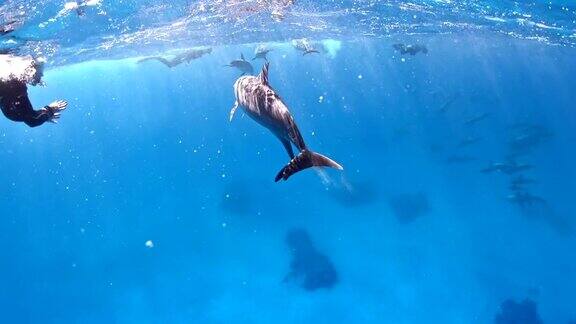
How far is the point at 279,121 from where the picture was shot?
4.34 m

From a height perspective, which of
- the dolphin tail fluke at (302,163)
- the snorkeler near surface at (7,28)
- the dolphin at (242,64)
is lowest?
the dolphin at (242,64)

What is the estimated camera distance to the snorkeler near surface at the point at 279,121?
417 cm

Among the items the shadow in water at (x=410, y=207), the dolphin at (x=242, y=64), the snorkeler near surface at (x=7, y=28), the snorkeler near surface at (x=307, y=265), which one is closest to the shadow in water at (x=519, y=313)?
the shadow in water at (x=410, y=207)

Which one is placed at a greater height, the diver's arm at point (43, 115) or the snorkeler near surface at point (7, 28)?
the diver's arm at point (43, 115)

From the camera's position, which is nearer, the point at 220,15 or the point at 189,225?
the point at 220,15

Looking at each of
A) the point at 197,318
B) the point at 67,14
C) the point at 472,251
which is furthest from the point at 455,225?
the point at 67,14

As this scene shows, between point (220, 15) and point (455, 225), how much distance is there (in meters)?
26.9

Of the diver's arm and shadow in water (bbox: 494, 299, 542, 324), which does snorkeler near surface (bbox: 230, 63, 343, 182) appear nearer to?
the diver's arm

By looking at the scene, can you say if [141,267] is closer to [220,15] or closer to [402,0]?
[220,15]

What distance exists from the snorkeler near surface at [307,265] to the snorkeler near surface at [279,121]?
26840 millimetres

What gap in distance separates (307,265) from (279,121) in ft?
93.5

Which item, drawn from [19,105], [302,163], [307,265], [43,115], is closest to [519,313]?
[307,265]

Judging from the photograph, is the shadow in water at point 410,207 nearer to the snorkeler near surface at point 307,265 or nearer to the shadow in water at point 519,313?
the snorkeler near surface at point 307,265

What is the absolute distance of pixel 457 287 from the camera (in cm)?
3009
